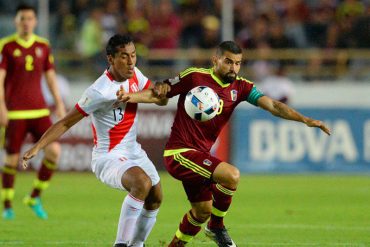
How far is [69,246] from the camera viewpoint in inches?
378

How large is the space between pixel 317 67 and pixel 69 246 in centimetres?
1171

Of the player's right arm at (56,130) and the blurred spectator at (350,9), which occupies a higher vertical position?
the player's right arm at (56,130)

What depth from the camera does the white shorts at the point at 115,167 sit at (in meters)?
8.55

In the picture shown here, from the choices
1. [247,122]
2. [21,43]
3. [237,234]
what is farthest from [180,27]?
[237,234]

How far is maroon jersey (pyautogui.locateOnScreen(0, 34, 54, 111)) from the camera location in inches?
493

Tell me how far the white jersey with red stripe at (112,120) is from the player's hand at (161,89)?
227 mm

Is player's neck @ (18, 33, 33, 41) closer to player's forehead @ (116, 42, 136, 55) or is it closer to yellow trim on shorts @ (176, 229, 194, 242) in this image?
player's forehead @ (116, 42, 136, 55)

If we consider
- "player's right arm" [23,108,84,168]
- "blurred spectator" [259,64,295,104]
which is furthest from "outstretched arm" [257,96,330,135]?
"blurred spectator" [259,64,295,104]

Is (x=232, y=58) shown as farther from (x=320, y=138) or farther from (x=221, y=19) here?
(x=221, y=19)

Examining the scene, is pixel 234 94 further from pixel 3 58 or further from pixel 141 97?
pixel 3 58

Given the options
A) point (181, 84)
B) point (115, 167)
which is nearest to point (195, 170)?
point (115, 167)

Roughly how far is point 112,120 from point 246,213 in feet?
14.7

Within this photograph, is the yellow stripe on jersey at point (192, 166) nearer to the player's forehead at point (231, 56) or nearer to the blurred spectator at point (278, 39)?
the player's forehead at point (231, 56)

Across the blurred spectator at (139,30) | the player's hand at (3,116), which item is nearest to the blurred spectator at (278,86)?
the blurred spectator at (139,30)
